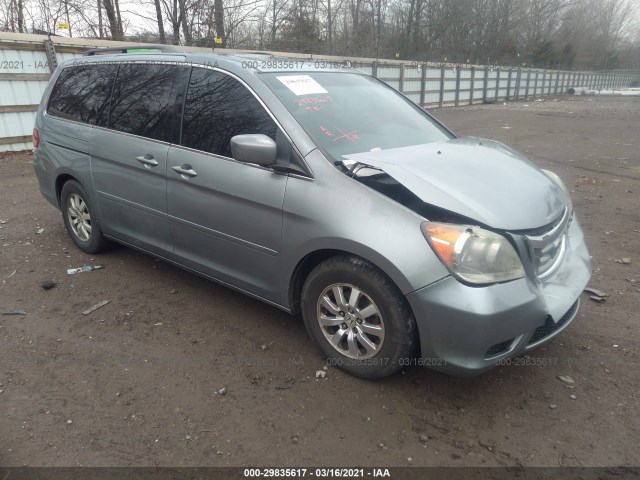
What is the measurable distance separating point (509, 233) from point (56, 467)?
249cm

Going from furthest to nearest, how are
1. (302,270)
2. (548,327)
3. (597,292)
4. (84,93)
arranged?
(84,93)
(597,292)
(302,270)
(548,327)

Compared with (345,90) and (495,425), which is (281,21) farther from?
(495,425)

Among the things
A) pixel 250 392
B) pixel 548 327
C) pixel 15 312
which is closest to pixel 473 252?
pixel 548 327

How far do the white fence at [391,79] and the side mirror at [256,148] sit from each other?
1.45 meters

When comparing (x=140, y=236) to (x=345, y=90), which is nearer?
(x=345, y=90)

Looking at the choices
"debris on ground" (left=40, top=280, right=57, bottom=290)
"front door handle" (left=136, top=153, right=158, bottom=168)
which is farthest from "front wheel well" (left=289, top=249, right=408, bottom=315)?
"debris on ground" (left=40, top=280, right=57, bottom=290)

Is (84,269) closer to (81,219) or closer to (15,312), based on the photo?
(81,219)

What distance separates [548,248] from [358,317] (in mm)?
1138

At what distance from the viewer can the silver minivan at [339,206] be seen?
2.36 m

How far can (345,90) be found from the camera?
353 cm

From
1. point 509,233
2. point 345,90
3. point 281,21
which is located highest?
point 281,21

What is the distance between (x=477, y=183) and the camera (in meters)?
2.68

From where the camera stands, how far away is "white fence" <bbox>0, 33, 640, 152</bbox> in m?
9.62

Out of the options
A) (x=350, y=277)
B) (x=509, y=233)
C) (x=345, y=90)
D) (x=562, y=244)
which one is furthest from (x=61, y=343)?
(x=562, y=244)
